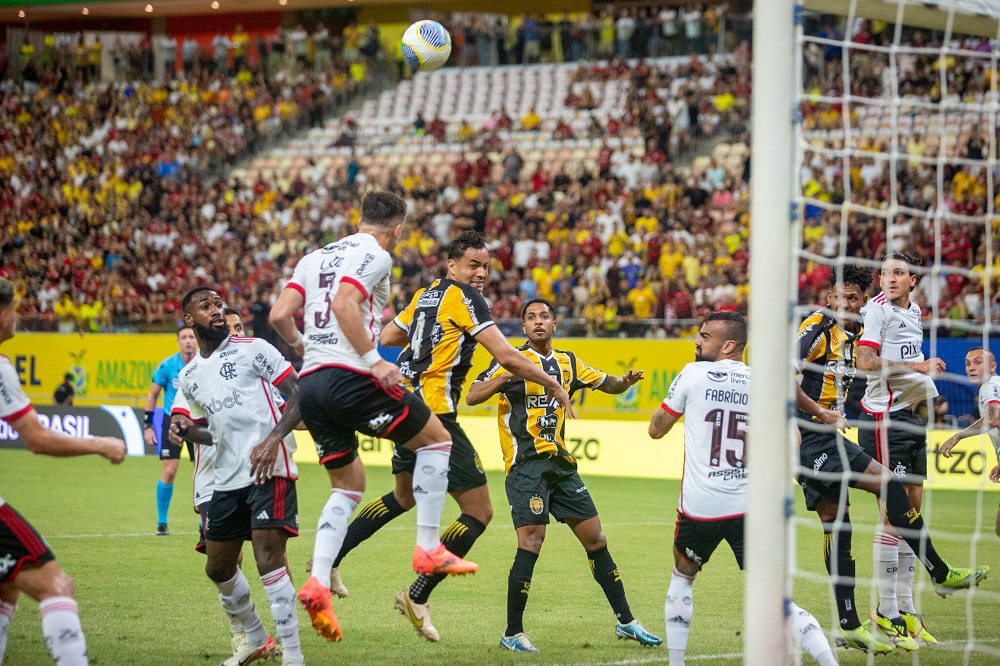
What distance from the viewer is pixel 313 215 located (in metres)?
27.5

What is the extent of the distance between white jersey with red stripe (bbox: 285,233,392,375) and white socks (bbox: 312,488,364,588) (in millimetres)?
781

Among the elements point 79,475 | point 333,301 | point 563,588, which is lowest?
point 79,475

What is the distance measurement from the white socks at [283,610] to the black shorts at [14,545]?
61.2 inches

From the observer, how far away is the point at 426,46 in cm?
994

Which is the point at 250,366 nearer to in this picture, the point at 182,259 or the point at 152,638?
the point at 152,638

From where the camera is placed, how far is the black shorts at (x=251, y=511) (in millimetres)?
6715

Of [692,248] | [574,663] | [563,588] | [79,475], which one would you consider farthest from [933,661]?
[692,248]

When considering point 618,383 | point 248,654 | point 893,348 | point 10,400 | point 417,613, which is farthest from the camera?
point 893,348

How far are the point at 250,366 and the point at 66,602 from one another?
2.03 meters

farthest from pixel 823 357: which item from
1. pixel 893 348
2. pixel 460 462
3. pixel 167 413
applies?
pixel 167 413

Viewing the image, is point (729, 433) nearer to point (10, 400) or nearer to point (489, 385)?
point (489, 385)

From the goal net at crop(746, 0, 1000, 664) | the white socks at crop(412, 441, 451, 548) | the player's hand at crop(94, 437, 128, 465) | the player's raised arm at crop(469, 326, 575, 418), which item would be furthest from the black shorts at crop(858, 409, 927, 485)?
the player's hand at crop(94, 437, 128, 465)

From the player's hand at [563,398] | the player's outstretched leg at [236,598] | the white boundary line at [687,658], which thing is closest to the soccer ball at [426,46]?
the player's hand at [563,398]

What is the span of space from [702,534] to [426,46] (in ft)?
17.0
